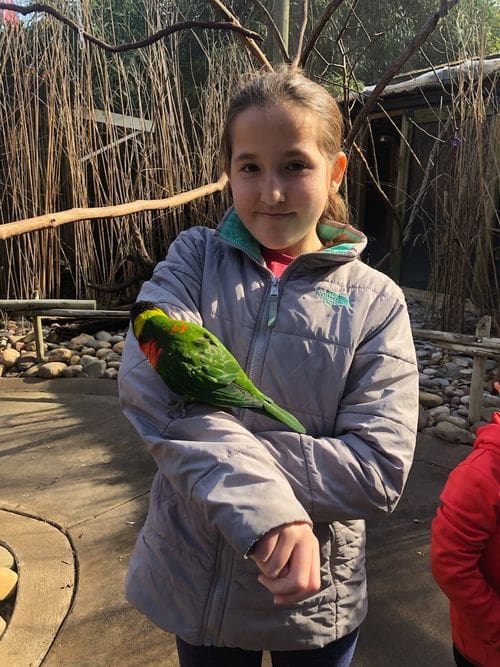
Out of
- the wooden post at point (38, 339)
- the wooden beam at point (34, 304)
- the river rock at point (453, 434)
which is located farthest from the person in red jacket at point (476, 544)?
the wooden post at point (38, 339)

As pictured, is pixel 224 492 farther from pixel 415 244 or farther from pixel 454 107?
pixel 415 244

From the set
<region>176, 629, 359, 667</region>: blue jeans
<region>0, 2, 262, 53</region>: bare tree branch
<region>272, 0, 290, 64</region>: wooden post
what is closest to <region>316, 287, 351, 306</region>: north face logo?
<region>176, 629, 359, 667</region>: blue jeans

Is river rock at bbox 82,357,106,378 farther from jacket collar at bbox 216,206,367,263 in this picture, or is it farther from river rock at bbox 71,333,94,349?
jacket collar at bbox 216,206,367,263

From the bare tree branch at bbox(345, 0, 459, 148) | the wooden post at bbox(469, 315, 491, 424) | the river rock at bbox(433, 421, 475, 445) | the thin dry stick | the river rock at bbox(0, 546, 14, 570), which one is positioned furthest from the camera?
the wooden post at bbox(469, 315, 491, 424)

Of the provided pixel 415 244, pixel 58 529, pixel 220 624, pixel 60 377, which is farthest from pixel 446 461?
pixel 415 244

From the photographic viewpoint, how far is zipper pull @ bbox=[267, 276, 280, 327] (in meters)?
0.95

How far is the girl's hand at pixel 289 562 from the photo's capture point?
620 mm

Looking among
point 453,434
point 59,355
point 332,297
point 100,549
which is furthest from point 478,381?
point 59,355

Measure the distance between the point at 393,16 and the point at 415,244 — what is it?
13546mm

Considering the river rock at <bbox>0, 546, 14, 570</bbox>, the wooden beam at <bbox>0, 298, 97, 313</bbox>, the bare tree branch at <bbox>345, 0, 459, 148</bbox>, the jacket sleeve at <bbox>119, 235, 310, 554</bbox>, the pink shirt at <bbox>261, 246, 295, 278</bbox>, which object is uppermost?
the bare tree branch at <bbox>345, 0, 459, 148</bbox>

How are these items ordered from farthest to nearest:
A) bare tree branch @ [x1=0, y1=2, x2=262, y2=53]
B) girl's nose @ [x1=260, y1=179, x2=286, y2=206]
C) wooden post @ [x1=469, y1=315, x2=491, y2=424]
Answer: wooden post @ [x1=469, y1=315, x2=491, y2=424], bare tree branch @ [x1=0, y1=2, x2=262, y2=53], girl's nose @ [x1=260, y1=179, x2=286, y2=206]

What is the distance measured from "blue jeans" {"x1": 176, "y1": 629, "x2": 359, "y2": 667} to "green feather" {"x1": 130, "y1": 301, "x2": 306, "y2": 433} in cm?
46

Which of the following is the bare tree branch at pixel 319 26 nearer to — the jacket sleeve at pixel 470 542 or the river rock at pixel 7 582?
the jacket sleeve at pixel 470 542

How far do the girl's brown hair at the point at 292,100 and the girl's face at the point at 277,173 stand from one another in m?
0.02
